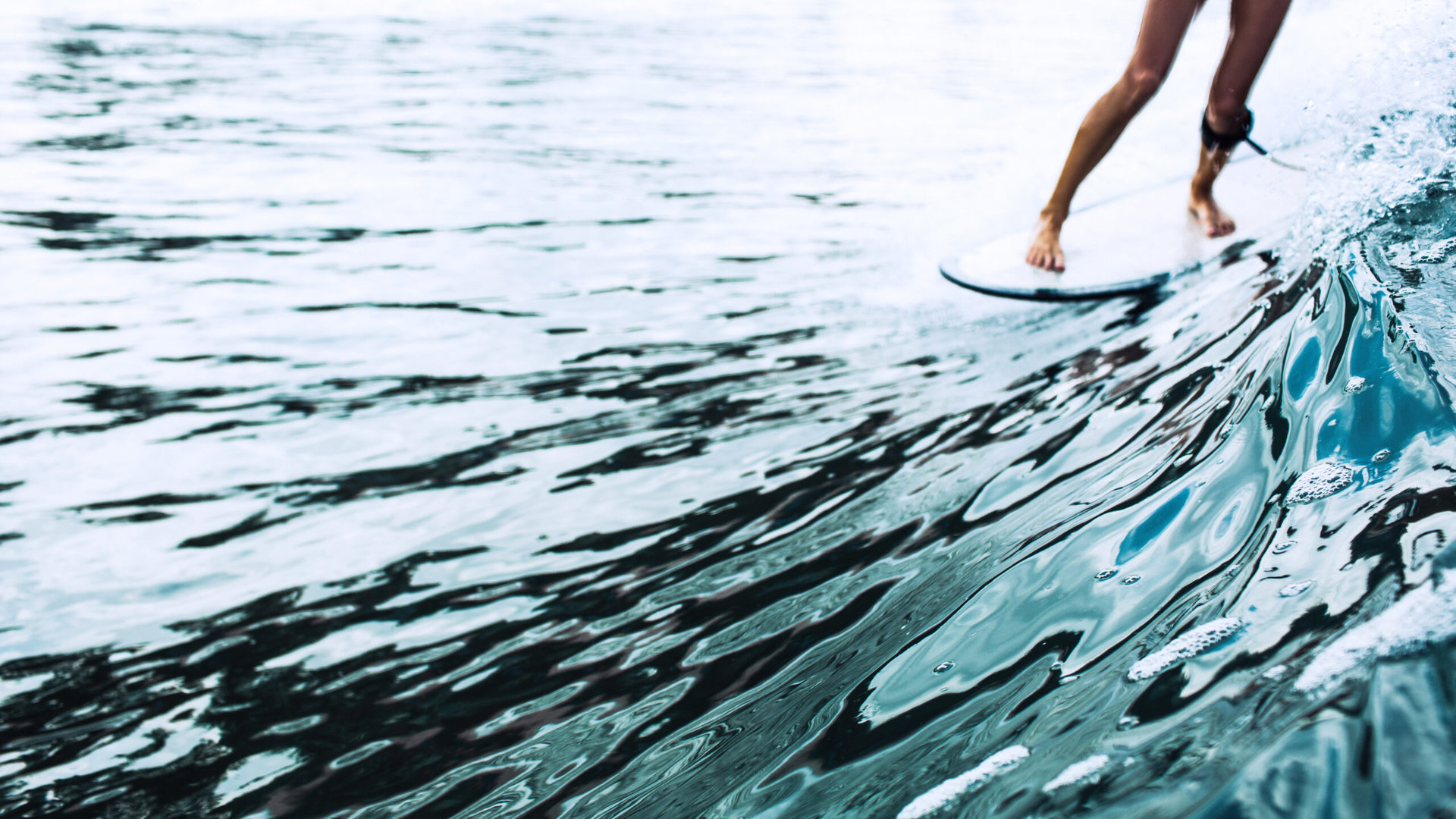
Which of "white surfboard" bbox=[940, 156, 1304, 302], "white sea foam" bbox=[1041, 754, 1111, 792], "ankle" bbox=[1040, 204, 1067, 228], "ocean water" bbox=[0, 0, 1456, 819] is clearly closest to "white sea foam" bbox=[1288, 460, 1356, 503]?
"ocean water" bbox=[0, 0, 1456, 819]

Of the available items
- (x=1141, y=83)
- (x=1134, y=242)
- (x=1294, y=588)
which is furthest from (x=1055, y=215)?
(x=1294, y=588)

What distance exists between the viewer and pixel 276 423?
287 centimetres

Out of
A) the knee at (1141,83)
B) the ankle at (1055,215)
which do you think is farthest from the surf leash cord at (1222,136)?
the ankle at (1055,215)

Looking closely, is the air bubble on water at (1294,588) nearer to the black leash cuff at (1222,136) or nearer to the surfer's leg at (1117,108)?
the surfer's leg at (1117,108)

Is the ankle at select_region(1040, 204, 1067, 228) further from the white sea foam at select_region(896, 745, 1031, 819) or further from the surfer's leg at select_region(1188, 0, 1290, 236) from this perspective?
the white sea foam at select_region(896, 745, 1031, 819)

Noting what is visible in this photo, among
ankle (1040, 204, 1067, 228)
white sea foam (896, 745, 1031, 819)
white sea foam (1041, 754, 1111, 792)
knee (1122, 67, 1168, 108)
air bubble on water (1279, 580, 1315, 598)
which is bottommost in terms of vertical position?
white sea foam (896, 745, 1031, 819)

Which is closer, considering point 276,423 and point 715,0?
point 276,423

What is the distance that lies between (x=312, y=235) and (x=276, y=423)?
2129mm

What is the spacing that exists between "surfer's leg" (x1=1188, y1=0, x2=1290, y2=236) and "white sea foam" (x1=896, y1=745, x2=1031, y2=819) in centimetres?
287

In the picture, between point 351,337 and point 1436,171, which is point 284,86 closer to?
point 351,337

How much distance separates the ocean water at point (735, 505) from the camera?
1149 mm

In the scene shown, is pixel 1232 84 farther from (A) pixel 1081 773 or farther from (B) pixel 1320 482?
(A) pixel 1081 773

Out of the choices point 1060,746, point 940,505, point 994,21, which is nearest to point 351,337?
point 940,505

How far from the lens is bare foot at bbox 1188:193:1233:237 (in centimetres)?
357
